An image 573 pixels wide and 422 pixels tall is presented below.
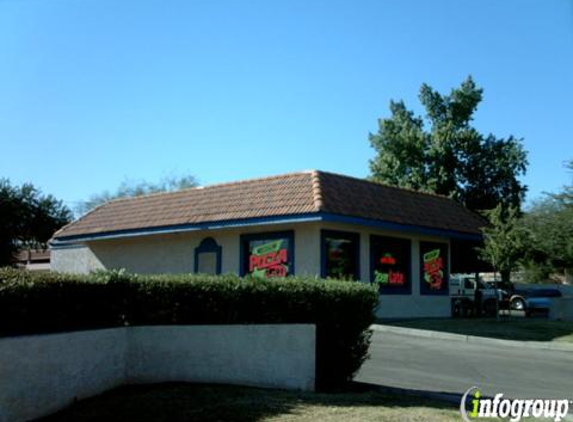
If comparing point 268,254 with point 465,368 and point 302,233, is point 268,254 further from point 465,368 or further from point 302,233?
point 465,368

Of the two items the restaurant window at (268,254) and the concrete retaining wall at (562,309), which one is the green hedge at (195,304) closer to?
the restaurant window at (268,254)

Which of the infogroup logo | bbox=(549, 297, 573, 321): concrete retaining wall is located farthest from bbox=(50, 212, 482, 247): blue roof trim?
the infogroup logo

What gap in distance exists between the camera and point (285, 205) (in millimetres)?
21203

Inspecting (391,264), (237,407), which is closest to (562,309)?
(391,264)

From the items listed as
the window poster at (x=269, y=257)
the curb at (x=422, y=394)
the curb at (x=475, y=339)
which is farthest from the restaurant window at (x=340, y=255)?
the curb at (x=422, y=394)

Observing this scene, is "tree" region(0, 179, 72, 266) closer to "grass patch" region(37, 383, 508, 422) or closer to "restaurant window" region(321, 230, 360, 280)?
"restaurant window" region(321, 230, 360, 280)

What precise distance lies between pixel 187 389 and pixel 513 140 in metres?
36.8

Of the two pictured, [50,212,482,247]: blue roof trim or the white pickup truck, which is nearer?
[50,212,482,247]: blue roof trim

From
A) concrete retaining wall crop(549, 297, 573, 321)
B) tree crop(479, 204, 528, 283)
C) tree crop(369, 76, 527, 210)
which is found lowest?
concrete retaining wall crop(549, 297, 573, 321)

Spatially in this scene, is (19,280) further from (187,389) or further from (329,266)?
(329,266)

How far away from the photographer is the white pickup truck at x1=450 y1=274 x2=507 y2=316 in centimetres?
2747

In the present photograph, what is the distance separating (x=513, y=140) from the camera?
41562 millimetres

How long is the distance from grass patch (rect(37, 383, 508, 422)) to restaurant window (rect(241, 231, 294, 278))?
12606mm

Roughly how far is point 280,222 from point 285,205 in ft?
2.04
